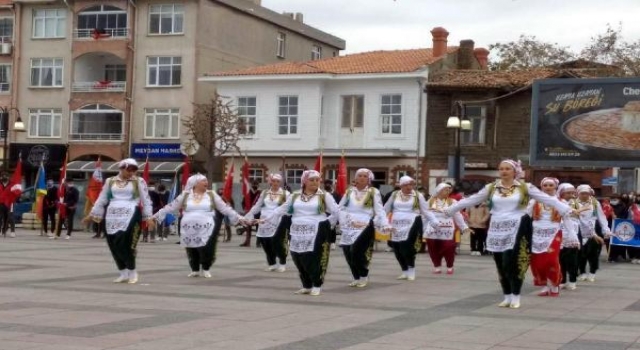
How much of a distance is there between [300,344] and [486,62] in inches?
1744

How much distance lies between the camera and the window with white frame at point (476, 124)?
1731 inches

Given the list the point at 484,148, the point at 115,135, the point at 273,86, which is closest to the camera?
the point at 484,148

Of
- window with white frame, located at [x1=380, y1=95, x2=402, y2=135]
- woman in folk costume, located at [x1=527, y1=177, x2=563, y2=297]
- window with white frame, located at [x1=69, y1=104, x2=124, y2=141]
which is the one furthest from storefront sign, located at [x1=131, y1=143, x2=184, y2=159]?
woman in folk costume, located at [x1=527, y1=177, x2=563, y2=297]

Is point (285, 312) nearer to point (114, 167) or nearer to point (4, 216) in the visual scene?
point (4, 216)

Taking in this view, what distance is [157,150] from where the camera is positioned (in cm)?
5047

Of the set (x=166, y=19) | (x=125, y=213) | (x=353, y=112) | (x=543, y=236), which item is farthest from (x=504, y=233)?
(x=166, y=19)

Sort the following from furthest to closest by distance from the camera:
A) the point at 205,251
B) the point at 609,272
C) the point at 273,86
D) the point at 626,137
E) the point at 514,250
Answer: the point at 273,86 < the point at 626,137 < the point at 609,272 < the point at 205,251 < the point at 514,250

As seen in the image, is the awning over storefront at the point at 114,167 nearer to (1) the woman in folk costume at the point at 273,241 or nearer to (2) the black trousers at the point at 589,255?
(1) the woman in folk costume at the point at 273,241

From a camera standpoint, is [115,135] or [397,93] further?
[115,135]

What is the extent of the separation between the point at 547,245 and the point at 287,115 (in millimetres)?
32778

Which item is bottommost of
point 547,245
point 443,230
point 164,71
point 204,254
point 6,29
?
point 204,254

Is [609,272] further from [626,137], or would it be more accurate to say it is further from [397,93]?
[397,93]

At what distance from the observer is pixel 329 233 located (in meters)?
14.9

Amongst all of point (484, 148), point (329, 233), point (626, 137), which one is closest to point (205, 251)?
point (329, 233)
